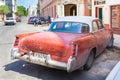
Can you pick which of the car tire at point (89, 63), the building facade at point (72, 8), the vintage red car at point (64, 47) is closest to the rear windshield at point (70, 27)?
the vintage red car at point (64, 47)

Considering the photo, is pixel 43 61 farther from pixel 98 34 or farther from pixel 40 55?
pixel 98 34

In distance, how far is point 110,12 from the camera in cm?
1911

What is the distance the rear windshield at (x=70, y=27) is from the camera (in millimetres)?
7380

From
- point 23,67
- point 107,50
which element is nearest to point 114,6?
point 107,50

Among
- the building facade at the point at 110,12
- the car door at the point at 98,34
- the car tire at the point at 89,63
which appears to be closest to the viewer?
the car tire at the point at 89,63

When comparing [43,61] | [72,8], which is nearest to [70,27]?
[43,61]

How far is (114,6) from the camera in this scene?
1847 centimetres

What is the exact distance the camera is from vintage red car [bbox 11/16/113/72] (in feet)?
19.6

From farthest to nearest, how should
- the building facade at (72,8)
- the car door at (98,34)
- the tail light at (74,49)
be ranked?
1. the building facade at (72,8)
2. the car door at (98,34)
3. the tail light at (74,49)

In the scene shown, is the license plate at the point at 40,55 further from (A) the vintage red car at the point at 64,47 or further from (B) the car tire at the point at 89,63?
(B) the car tire at the point at 89,63

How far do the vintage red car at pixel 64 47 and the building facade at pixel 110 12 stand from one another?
28.4 feet

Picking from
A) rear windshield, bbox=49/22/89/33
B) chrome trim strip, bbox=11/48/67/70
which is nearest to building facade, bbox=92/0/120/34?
rear windshield, bbox=49/22/89/33

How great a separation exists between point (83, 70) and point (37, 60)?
62.5 inches

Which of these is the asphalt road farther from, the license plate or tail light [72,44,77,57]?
tail light [72,44,77,57]
